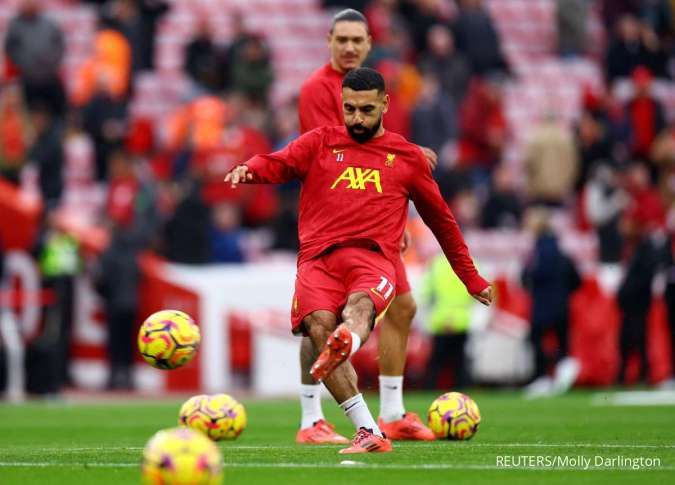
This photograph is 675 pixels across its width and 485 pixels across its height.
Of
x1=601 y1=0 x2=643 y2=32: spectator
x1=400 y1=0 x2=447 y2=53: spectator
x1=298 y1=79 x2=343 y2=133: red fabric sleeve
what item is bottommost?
x1=298 y1=79 x2=343 y2=133: red fabric sleeve

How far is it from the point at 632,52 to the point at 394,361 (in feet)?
57.8

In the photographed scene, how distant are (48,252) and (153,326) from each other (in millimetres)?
11150

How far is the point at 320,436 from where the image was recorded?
36.6ft

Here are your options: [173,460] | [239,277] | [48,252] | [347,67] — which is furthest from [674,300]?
[173,460]

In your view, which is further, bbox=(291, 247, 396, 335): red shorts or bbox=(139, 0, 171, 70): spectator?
bbox=(139, 0, 171, 70): spectator

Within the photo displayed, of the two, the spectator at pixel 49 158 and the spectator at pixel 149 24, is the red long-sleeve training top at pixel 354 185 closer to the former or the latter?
the spectator at pixel 49 158

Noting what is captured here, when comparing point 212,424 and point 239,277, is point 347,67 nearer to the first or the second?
point 212,424

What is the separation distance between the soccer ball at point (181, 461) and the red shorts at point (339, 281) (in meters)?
2.76

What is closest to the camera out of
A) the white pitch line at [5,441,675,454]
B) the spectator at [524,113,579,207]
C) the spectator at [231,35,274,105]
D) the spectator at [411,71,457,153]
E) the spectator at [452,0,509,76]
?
the white pitch line at [5,441,675,454]

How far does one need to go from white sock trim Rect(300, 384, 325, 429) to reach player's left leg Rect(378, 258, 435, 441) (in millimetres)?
479

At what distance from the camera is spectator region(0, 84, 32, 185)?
23219mm

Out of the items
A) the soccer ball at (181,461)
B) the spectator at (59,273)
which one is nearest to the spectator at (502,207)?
the spectator at (59,273)

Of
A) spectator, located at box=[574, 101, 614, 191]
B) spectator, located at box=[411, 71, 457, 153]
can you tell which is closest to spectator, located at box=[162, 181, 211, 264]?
spectator, located at box=[411, 71, 457, 153]

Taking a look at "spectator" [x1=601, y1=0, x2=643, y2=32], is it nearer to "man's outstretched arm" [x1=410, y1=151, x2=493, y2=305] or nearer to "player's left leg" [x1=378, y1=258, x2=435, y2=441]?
"player's left leg" [x1=378, y1=258, x2=435, y2=441]
